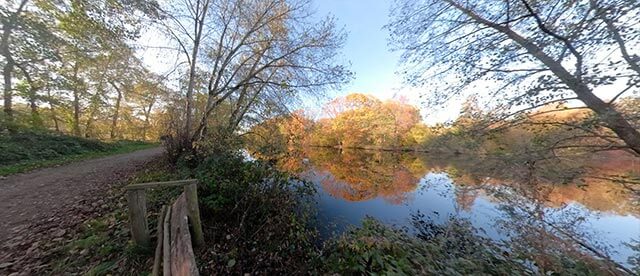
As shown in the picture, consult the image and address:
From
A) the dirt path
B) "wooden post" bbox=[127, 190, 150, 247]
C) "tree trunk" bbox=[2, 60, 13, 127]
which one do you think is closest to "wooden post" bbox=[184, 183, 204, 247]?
"wooden post" bbox=[127, 190, 150, 247]

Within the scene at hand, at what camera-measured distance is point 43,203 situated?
4594 mm

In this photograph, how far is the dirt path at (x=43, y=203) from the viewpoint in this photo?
10.8 ft

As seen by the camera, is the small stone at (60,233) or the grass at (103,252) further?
the small stone at (60,233)

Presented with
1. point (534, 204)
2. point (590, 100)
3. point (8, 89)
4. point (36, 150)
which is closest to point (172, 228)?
point (590, 100)

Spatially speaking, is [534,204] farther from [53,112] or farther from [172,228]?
[53,112]

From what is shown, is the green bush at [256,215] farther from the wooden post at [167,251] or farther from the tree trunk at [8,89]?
the tree trunk at [8,89]

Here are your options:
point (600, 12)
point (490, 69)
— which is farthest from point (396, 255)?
point (600, 12)

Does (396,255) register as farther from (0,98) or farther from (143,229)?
(0,98)

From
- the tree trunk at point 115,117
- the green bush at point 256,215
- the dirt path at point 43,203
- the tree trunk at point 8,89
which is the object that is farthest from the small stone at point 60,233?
the tree trunk at point 115,117

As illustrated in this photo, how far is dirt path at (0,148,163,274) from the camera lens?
329 cm

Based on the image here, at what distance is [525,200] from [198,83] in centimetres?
1052

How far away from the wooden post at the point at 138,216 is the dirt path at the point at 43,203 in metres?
1.32

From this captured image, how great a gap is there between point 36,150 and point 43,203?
25.1 ft

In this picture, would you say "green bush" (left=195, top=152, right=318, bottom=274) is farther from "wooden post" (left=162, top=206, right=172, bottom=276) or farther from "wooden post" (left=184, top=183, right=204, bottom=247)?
"wooden post" (left=162, top=206, right=172, bottom=276)
